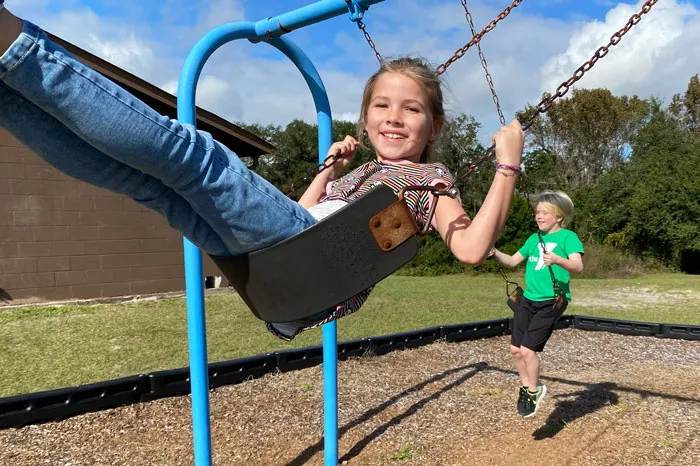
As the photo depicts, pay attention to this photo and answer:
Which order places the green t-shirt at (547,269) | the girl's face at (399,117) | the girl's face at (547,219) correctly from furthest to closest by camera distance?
the girl's face at (547,219) → the green t-shirt at (547,269) → the girl's face at (399,117)

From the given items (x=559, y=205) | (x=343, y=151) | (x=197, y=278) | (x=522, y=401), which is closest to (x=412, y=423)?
(x=522, y=401)

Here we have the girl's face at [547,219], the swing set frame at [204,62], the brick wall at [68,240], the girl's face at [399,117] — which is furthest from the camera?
the brick wall at [68,240]

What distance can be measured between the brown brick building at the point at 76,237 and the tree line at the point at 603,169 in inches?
84.7

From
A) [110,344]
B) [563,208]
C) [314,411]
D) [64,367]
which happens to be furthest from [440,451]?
[110,344]

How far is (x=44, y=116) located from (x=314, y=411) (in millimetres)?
2792

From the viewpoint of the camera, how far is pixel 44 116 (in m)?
1.04

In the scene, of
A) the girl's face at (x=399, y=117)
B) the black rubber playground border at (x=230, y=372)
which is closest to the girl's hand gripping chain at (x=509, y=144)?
the girl's face at (x=399, y=117)

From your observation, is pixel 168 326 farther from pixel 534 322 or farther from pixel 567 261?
pixel 567 261

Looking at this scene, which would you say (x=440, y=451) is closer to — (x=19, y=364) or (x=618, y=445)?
(x=618, y=445)

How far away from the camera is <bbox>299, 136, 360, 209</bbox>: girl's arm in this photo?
2.17 m

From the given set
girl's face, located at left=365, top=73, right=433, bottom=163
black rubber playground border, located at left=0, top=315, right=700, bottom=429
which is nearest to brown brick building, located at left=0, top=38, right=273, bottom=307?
black rubber playground border, located at left=0, top=315, right=700, bottom=429

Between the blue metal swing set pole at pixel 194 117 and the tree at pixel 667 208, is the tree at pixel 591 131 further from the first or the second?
the blue metal swing set pole at pixel 194 117

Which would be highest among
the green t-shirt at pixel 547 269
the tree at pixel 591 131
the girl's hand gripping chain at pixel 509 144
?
the tree at pixel 591 131

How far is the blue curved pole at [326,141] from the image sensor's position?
242 cm
